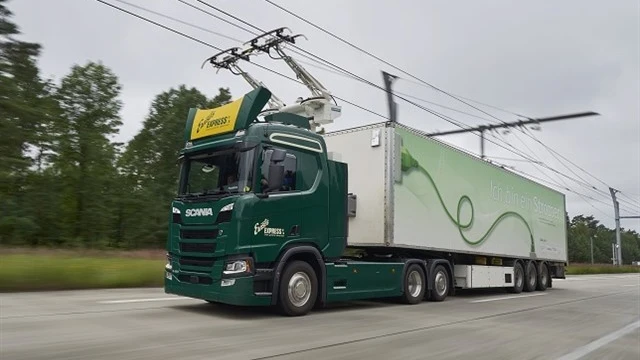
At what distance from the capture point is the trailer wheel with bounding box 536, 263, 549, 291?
1879cm

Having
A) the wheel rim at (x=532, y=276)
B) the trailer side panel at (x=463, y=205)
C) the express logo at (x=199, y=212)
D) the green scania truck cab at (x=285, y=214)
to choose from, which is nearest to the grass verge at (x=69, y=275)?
the green scania truck cab at (x=285, y=214)

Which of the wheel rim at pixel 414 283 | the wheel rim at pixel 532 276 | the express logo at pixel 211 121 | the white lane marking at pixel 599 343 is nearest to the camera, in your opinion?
the white lane marking at pixel 599 343

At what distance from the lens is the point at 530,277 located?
18203mm

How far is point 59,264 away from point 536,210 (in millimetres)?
14979

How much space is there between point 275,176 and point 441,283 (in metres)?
6.49

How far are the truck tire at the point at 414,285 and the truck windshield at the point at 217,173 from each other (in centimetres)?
505

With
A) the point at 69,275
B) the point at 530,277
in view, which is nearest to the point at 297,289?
the point at 69,275

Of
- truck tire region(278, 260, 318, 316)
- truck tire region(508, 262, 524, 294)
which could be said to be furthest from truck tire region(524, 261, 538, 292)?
truck tire region(278, 260, 318, 316)

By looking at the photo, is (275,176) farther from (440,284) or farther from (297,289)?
(440,284)

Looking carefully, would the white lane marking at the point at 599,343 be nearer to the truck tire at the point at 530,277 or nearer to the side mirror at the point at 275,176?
the side mirror at the point at 275,176

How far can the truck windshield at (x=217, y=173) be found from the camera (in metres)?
8.37

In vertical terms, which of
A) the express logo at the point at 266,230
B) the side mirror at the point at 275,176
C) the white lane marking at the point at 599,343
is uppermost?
the side mirror at the point at 275,176

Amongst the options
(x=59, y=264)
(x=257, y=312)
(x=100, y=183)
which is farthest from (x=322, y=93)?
(x=100, y=183)

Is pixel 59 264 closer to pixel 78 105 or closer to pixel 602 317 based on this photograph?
pixel 602 317
